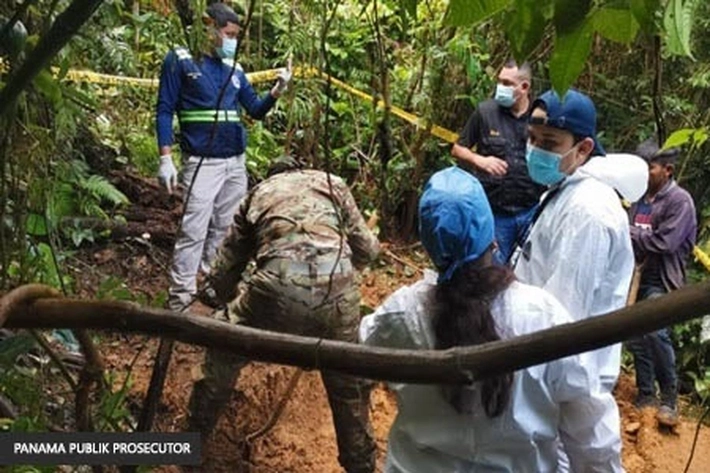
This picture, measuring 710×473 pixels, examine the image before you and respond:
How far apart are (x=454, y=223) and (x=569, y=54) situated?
92 centimetres

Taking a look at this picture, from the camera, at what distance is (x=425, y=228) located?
78.1 inches

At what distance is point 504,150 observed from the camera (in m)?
4.30

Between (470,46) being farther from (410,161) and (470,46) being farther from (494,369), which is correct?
(494,369)

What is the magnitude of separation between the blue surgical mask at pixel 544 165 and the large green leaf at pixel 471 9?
178 centimetres

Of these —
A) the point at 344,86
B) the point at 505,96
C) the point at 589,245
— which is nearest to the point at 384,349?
the point at 589,245

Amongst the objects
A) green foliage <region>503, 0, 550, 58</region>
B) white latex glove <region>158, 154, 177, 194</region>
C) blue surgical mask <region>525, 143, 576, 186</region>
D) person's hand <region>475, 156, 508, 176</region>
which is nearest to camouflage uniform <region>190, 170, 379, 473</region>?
blue surgical mask <region>525, 143, 576, 186</region>

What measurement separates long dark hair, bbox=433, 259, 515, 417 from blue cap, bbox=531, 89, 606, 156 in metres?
0.85

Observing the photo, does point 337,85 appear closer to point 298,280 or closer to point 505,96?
point 505,96

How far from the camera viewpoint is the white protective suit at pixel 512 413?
5.99ft

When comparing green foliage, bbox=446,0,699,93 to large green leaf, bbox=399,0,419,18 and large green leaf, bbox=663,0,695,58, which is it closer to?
large green leaf, bbox=663,0,695,58

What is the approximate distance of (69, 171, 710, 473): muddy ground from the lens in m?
4.17

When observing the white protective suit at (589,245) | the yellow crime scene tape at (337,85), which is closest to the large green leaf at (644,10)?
the white protective suit at (589,245)

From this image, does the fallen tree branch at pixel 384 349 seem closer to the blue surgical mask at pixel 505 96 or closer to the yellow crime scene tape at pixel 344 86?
the blue surgical mask at pixel 505 96

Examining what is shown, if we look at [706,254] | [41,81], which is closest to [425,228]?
[41,81]
